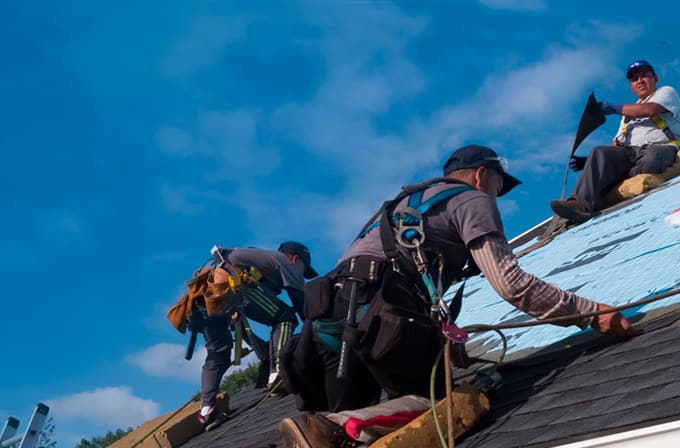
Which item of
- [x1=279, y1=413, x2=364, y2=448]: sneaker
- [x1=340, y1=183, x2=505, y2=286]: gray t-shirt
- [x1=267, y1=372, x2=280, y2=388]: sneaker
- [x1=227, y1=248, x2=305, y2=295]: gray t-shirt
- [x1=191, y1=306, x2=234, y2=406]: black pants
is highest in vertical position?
[x1=227, y1=248, x2=305, y2=295]: gray t-shirt

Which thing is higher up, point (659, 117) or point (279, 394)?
point (659, 117)

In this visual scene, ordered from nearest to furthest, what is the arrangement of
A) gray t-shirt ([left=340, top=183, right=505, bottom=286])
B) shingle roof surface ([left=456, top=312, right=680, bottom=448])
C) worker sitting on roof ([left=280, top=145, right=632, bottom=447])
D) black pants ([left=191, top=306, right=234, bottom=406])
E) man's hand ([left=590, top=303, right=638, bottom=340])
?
shingle roof surface ([left=456, top=312, right=680, bottom=448])
worker sitting on roof ([left=280, top=145, right=632, bottom=447])
gray t-shirt ([left=340, top=183, right=505, bottom=286])
man's hand ([left=590, top=303, right=638, bottom=340])
black pants ([left=191, top=306, right=234, bottom=406])

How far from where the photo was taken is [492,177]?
3.56 meters

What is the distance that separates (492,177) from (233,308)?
3114 millimetres

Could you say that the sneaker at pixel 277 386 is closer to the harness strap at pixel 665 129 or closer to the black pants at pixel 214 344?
the black pants at pixel 214 344

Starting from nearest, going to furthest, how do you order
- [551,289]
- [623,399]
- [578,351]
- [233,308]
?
[623,399] → [551,289] → [578,351] → [233,308]

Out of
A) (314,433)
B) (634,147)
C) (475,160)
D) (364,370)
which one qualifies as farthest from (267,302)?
(634,147)

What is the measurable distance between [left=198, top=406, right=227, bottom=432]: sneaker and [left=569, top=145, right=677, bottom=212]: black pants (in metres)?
3.78

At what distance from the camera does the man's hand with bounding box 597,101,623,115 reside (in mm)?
6815

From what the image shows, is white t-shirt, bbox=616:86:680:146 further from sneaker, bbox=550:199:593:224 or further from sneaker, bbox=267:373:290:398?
sneaker, bbox=267:373:290:398

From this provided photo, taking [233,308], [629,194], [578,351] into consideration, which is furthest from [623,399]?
[629,194]

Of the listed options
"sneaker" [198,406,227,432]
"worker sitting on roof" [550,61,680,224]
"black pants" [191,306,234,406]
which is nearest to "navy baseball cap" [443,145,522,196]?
"black pants" [191,306,234,406]

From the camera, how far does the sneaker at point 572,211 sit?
6.86 metres

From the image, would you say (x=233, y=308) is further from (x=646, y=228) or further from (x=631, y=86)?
(x=631, y=86)
